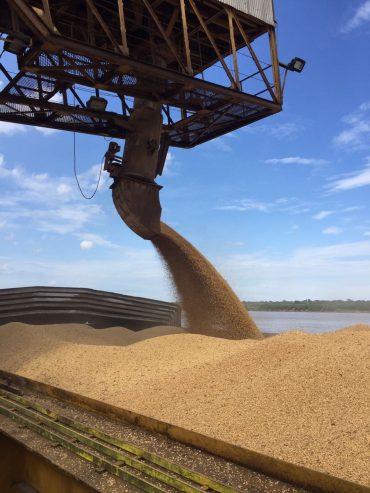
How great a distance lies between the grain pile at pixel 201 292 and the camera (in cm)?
912

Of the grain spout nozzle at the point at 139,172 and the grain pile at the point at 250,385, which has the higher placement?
the grain spout nozzle at the point at 139,172

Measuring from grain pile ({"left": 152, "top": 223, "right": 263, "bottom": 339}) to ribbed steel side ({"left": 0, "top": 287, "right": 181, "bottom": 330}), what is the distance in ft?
1.82

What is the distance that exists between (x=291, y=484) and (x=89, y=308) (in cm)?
770

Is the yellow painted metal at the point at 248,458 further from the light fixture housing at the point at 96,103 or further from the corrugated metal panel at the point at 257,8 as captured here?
the corrugated metal panel at the point at 257,8

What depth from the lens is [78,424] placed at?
2.88m

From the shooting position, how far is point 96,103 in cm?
937

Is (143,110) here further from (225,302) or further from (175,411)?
(175,411)

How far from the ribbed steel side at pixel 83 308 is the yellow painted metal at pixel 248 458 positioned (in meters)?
6.12

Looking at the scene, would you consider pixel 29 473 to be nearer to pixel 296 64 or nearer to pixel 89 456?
pixel 89 456

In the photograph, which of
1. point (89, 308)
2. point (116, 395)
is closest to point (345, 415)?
point (116, 395)

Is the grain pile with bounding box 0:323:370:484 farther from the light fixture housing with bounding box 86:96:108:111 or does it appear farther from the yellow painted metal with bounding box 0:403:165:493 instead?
the light fixture housing with bounding box 86:96:108:111

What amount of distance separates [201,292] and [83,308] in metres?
2.49

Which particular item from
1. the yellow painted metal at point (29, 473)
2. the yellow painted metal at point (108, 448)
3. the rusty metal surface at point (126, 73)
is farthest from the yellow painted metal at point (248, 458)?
the rusty metal surface at point (126, 73)

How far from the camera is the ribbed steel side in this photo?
888cm
